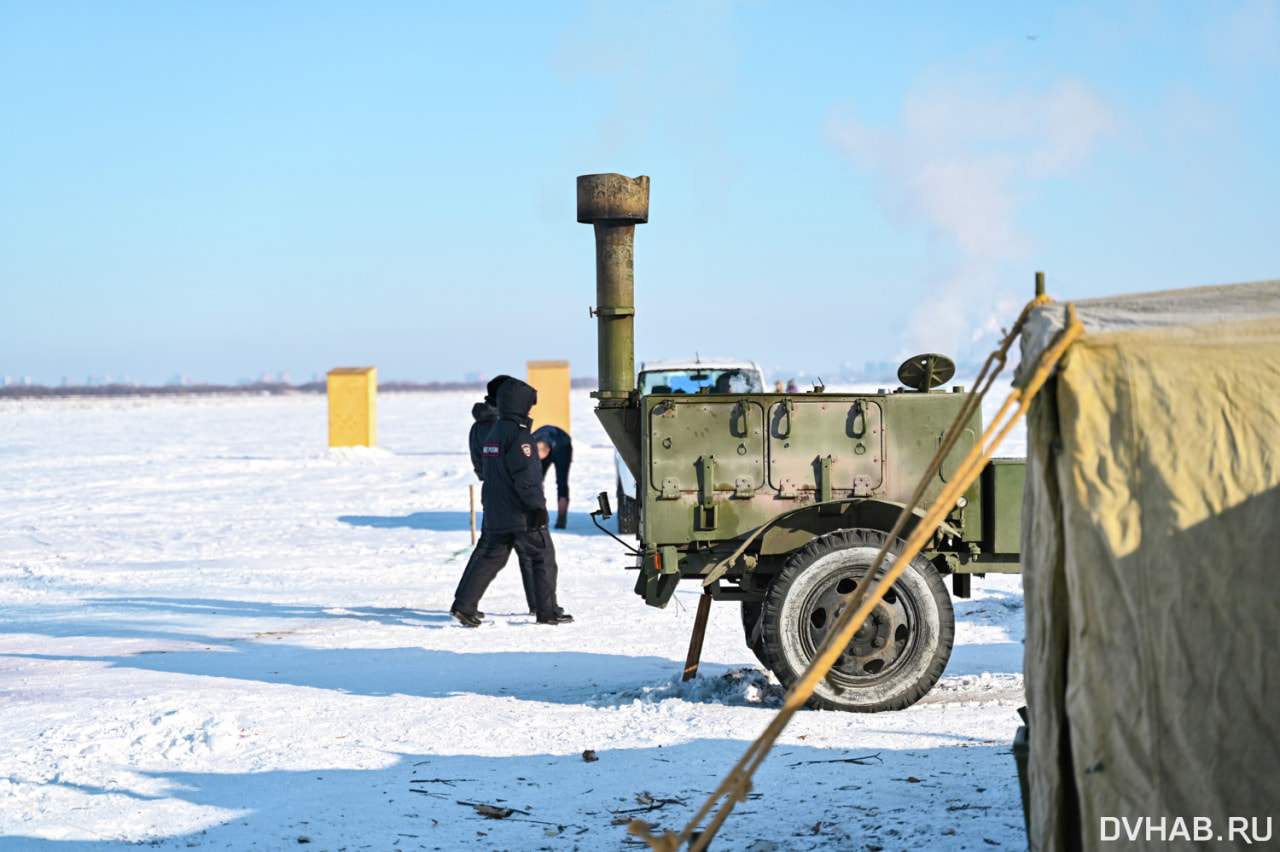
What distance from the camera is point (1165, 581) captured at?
3188 millimetres

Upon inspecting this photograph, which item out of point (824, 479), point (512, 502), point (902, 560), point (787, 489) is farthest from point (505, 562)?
point (902, 560)

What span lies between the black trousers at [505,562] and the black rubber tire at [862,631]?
301cm

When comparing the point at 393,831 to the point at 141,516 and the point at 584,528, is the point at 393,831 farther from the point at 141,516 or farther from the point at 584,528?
the point at 141,516

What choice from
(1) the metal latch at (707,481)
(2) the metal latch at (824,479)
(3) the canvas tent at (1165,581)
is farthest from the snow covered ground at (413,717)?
(3) the canvas tent at (1165,581)

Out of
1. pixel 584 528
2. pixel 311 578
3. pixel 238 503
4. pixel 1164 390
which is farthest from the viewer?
pixel 238 503

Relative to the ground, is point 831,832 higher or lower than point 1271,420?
lower

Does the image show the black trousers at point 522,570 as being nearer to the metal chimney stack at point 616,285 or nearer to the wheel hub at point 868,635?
the metal chimney stack at point 616,285

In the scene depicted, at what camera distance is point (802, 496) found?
7.19 metres

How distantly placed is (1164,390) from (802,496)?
13.1 feet

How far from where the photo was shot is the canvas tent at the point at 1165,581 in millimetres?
3158

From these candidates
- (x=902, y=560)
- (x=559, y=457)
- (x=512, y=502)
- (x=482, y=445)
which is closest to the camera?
(x=902, y=560)

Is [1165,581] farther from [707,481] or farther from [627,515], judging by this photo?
[627,515]

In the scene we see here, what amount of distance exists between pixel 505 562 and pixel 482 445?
1.07 m

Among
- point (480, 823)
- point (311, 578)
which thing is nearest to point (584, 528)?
point (311, 578)
